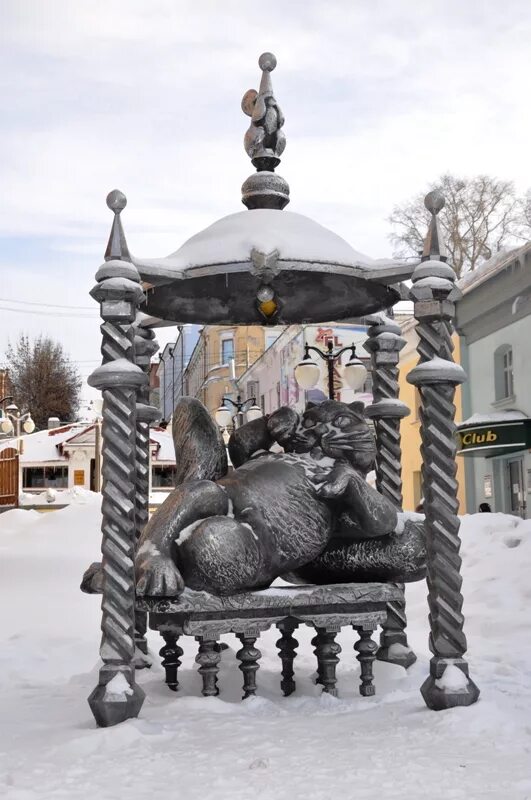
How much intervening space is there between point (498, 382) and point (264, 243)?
50.4ft

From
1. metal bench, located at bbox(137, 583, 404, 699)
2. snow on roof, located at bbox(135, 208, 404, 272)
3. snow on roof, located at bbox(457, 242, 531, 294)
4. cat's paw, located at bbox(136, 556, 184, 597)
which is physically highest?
snow on roof, located at bbox(457, 242, 531, 294)

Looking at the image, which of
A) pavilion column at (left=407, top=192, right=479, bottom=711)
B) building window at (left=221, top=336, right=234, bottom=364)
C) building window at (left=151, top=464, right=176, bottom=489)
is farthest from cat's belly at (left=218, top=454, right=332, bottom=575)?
building window at (left=221, top=336, right=234, bottom=364)

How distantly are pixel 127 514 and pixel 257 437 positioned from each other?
1320mm

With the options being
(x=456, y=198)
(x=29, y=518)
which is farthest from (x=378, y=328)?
(x=456, y=198)

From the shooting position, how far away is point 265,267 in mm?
5234

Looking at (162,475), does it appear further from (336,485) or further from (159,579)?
(159,579)

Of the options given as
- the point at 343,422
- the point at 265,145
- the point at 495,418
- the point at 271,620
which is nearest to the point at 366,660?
Answer: the point at 271,620

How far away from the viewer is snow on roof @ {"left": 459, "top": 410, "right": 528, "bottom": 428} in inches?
723

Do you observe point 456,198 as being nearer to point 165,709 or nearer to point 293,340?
point 293,340

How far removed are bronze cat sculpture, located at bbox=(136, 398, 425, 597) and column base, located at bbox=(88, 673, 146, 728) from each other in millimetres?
544

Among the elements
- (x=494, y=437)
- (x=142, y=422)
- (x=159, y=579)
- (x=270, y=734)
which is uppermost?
(x=494, y=437)

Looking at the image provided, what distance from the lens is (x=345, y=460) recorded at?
18.8ft

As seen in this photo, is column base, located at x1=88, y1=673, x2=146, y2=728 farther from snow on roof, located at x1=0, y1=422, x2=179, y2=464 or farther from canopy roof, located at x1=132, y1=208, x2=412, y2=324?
snow on roof, located at x1=0, y1=422, x2=179, y2=464

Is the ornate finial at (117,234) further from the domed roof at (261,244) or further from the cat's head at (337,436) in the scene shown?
the cat's head at (337,436)
